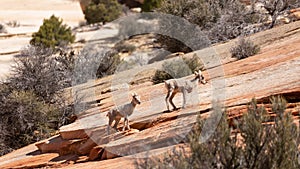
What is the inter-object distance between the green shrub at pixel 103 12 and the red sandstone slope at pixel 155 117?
102ft

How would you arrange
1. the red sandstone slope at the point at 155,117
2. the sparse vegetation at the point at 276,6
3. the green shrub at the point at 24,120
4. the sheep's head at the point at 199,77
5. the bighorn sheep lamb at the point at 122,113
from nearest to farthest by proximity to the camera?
1. the red sandstone slope at the point at 155,117
2. the bighorn sheep lamb at the point at 122,113
3. the sheep's head at the point at 199,77
4. the green shrub at the point at 24,120
5. the sparse vegetation at the point at 276,6

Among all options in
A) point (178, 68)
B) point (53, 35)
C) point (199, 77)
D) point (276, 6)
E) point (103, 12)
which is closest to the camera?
point (199, 77)

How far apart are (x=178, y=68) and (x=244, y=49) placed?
162 cm

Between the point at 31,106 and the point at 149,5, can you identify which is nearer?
the point at 31,106

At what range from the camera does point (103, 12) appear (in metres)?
43.9

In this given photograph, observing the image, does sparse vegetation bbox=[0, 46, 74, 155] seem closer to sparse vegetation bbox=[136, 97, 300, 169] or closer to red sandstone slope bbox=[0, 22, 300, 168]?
red sandstone slope bbox=[0, 22, 300, 168]

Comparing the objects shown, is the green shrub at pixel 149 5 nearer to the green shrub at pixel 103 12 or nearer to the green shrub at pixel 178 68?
the green shrub at pixel 103 12

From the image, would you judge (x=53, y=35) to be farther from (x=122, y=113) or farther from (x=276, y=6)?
(x=122, y=113)

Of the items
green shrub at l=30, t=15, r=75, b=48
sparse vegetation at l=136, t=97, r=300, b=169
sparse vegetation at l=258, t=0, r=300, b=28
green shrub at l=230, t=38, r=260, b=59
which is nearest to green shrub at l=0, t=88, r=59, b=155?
green shrub at l=230, t=38, r=260, b=59

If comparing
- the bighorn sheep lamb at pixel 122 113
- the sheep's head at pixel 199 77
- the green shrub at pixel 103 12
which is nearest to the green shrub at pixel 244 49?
the sheep's head at pixel 199 77

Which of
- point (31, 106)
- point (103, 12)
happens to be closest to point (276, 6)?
point (31, 106)

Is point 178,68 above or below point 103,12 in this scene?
below

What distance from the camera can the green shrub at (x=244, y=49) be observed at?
14148 mm

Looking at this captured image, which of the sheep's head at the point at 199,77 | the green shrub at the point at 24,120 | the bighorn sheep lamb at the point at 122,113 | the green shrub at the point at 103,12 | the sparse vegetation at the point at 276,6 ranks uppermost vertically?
the green shrub at the point at 103,12
